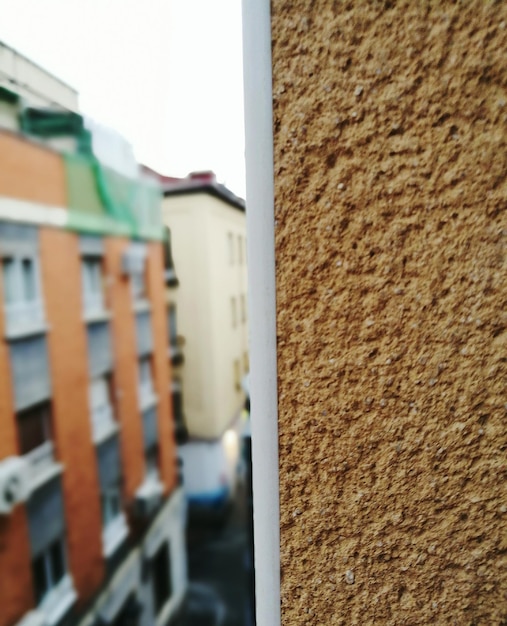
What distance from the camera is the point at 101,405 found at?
6191mm

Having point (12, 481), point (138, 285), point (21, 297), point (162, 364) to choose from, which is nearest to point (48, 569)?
point (12, 481)

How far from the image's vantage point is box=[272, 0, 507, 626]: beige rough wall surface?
38 cm

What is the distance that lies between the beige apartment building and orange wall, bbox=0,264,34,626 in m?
1.86

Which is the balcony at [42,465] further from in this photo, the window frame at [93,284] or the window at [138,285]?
the window at [138,285]

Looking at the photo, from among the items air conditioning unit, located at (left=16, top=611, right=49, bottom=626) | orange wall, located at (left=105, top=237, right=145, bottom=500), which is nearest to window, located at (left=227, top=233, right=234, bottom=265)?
orange wall, located at (left=105, top=237, right=145, bottom=500)

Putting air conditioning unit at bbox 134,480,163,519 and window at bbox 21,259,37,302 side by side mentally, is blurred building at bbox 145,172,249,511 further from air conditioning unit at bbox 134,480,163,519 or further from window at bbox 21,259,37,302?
window at bbox 21,259,37,302

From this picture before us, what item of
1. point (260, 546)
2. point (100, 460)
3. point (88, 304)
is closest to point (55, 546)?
point (100, 460)

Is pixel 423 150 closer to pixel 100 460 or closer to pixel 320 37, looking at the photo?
pixel 320 37

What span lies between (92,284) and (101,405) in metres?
1.56

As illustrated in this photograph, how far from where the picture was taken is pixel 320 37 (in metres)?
0.39

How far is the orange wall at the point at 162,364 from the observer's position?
654cm

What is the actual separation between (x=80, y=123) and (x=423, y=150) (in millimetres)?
2547

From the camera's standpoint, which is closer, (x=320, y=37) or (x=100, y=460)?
(x=320, y=37)

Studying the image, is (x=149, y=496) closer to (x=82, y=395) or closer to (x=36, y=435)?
(x=82, y=395)
